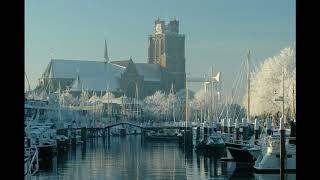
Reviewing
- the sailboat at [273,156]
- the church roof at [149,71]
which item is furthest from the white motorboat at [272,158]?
the church roof at [149,71]

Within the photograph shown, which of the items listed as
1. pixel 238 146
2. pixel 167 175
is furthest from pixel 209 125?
pixel 167 175

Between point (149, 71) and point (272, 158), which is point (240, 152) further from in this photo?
point (149, 71)

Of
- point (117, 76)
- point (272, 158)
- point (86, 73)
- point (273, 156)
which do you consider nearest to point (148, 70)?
point (117, 76)

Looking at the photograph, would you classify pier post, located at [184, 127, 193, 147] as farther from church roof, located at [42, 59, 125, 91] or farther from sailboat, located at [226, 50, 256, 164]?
church roof, located at [42, 59, 125, 91]

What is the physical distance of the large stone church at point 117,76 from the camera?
556 feet

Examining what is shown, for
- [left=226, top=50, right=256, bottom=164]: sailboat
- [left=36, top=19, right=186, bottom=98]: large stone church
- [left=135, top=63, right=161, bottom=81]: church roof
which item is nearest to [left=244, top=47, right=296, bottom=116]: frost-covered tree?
[left=226, top=50, right=256, bottom=164]: sailboat

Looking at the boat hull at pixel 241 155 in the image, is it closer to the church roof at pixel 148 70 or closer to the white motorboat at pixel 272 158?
the white motorboat at pixel 272 158

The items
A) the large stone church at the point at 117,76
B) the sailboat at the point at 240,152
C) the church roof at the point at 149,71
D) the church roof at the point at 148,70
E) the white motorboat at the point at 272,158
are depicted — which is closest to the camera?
the white motorboat at the point at 272,158

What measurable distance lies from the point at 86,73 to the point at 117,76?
8457mm
